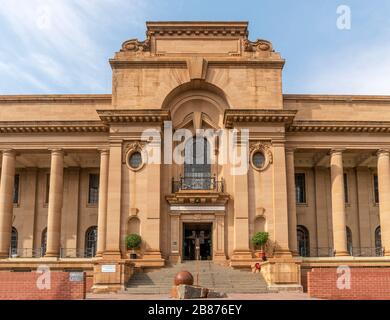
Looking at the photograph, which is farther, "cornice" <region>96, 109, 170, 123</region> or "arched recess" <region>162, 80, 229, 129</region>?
"arched recess" <region>162, 80, 229, 129</region>

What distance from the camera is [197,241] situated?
38.3m

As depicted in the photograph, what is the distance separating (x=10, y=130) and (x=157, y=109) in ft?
36.7

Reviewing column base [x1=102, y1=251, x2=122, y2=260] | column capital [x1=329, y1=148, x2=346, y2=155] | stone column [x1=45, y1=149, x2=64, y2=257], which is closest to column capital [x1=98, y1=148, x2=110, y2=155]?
stone column [x1=45, y1=149, x2=64, y2=257]

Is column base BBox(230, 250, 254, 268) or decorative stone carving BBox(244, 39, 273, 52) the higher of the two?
decorative stone carving BBox(244, 39, 273, 52)

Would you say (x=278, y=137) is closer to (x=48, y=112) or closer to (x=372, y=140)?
(x=372, y=140)

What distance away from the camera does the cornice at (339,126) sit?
39.1 metres

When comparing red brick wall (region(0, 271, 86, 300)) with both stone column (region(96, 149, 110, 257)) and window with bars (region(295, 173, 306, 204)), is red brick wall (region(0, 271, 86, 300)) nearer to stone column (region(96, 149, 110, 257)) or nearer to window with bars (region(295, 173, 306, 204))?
stone column (region(96, 149, 110, 257))

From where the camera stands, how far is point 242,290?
29094 millimetres

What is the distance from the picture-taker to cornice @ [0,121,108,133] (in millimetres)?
39125

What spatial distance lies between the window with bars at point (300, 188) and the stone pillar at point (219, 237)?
31.6 feet

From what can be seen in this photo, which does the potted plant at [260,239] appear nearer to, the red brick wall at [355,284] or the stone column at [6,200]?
the red brick wall at [355,284]

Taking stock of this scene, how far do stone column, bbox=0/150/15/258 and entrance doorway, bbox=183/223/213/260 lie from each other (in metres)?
12.7

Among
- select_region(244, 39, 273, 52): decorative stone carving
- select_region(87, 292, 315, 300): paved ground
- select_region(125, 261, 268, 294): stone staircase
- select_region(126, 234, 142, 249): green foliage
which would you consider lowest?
select_region(87, 292, 315, 300): paved ground
